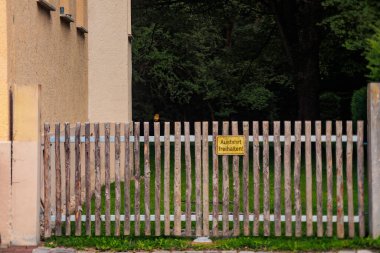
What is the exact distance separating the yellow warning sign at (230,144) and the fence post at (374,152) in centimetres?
162

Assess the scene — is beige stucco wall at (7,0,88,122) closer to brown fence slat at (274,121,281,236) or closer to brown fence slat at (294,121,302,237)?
brown fence slat at (274,121,281,236)

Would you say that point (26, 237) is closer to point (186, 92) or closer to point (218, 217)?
point (218, 217)

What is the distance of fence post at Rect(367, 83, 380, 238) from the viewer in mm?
10398

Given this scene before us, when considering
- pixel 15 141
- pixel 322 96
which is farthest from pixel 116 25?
pixel 322 96

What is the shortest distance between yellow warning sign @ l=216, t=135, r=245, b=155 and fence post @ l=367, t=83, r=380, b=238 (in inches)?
64.0

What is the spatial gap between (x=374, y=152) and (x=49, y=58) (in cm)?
631

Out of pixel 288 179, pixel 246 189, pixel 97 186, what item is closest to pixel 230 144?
pixel 246 189

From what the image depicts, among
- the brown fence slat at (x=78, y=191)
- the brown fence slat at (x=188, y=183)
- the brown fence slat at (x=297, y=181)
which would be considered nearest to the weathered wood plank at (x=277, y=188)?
the brown fence slat at (x=297, y=181)

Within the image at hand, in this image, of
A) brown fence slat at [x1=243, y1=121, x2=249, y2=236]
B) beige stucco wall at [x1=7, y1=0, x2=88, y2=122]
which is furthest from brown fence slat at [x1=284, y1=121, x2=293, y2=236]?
beige stucco wall at [x1=7, y1=0, x2=88, y2=122]

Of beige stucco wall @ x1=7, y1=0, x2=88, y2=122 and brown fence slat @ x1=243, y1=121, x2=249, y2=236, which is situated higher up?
beige stucco wall @ x1=7, y1=0, x2=88, y2=122

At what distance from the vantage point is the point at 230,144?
10906mm

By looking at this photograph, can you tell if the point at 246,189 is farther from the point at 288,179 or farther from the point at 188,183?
the point at 188,183

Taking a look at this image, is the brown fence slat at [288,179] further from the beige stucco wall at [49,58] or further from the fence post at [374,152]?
the beige stucco wall at [49,58]

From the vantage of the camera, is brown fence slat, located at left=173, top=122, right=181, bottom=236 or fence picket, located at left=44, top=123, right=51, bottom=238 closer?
brown fence slat, located at left=173, top=122, right=181, bottom=236
